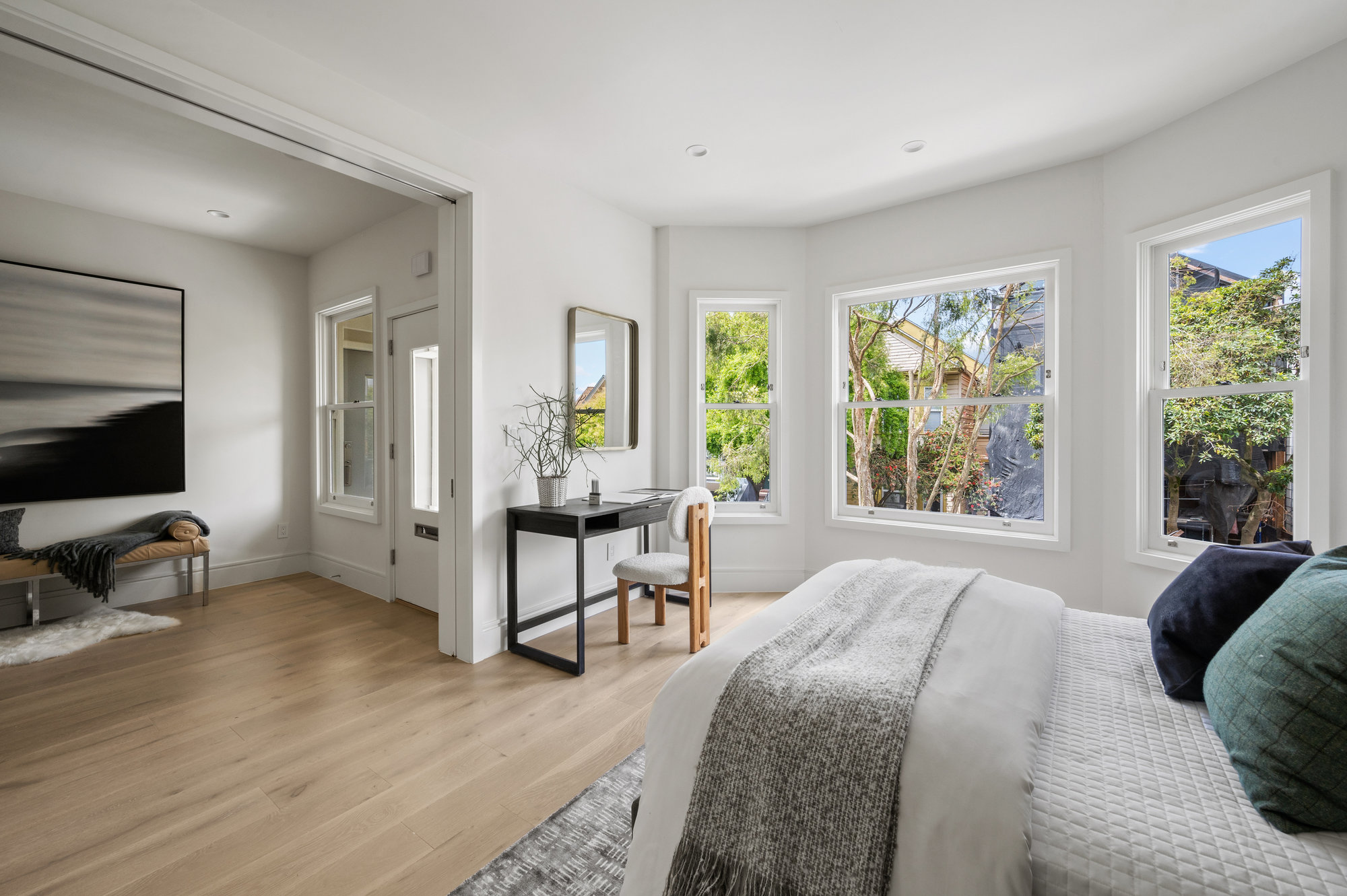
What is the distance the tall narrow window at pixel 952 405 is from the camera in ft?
10.9

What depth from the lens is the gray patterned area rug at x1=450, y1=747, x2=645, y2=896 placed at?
147 centimetres

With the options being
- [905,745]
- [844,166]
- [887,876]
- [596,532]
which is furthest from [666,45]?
[887,876]

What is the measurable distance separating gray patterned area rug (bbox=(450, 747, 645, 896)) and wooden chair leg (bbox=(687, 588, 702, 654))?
3.73 ft

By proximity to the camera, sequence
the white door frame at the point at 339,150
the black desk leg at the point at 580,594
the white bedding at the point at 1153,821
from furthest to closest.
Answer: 1. the black desk leg at the point at 580,594
2. the white door frame at the point at 339,150
3. the white bedding at the point at 1153,821

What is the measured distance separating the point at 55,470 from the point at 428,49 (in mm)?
3615

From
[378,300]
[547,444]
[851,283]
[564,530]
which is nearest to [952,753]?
[564,530]

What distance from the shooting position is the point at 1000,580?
2.00 meters

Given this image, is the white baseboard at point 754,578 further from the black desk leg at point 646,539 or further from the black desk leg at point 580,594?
the black desk leg at point 580,594

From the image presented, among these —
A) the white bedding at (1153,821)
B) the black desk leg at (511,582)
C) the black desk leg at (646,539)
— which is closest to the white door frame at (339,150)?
the black desk leg at (511,582)

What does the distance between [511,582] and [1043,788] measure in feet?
8.13

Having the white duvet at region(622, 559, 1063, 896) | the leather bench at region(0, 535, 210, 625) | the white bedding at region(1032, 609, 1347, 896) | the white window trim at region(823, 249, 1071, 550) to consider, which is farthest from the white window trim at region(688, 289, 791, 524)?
the leather bench at region(0, 535, 210, 625)

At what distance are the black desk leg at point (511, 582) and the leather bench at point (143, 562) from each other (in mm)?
2409

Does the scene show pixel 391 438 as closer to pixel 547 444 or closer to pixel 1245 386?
pixel 547 444

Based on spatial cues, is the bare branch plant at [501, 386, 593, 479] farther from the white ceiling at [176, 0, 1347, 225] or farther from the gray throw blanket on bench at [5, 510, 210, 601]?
the gray throw blanket on bench at [5, 510, 210, 601]
